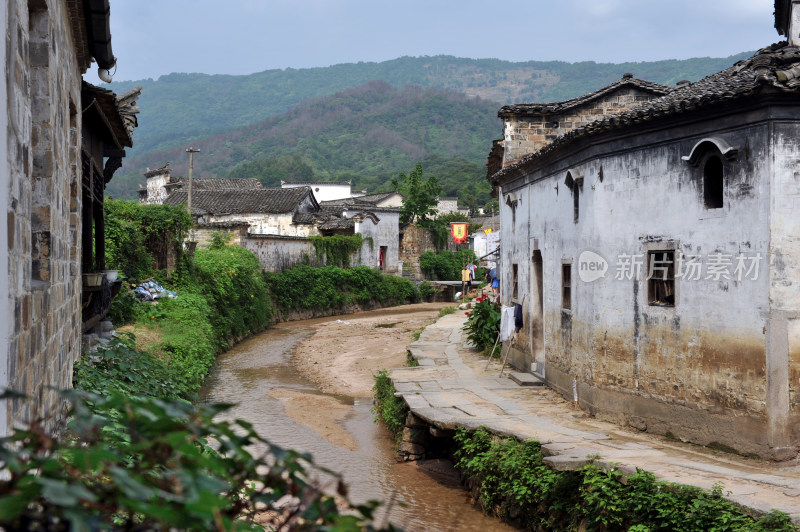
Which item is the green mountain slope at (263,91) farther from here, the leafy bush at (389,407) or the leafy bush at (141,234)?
the leafy bush at (389,407)

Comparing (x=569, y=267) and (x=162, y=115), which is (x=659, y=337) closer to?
(x=569, y=267)

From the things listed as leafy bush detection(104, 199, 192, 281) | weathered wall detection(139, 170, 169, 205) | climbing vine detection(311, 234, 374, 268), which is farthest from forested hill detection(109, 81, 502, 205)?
leafy bush detection(104, 199, 192, 281)

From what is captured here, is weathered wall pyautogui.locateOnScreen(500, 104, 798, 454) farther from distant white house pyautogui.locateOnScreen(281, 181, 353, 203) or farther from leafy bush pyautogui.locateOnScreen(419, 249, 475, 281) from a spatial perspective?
distant white house pyautogui.locateOnScreen(281, 181, 353, 203)

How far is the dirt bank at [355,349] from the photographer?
63.1ft

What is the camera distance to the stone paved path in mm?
7566

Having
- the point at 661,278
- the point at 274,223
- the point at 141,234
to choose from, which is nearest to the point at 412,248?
the point at 274,223

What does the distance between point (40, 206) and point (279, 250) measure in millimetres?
28818

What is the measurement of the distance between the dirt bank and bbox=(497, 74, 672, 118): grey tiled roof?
709 centimetres

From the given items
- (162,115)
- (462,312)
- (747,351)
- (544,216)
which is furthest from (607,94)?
(162,115)

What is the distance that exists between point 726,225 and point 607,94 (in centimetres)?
795

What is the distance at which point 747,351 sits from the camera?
29.5 ft

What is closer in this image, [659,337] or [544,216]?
[659,337]

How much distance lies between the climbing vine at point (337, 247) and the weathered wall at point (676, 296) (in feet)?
80.7

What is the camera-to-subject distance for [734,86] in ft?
29.6
